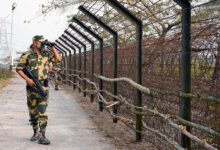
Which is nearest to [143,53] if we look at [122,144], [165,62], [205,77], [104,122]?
[165,62]

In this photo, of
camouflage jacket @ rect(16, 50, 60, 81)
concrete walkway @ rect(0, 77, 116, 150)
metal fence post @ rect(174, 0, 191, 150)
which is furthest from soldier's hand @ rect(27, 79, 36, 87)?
metal fence post @ rect(174, 0, 191, 150)

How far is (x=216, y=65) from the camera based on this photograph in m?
2.79

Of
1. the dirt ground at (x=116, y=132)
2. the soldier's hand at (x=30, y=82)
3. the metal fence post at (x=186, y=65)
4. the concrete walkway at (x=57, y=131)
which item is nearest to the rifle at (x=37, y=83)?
the soldier's hand at (x=30, y=82)

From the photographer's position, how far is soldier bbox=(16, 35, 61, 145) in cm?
506

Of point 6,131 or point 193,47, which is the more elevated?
point 193,47

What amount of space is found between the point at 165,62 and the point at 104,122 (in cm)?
345

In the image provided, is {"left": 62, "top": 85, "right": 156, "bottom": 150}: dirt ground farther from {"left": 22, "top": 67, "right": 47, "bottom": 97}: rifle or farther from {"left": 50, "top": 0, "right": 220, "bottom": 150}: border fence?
{"left": 22, "top": 67, "right": 47, "bottom": 97}: rifle

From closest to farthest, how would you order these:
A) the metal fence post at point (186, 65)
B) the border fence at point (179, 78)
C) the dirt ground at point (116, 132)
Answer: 1. the border fence at point (179, 78)
2. the metal fence post at point (186, 65)
3. the dirt ground at point (116, 132)

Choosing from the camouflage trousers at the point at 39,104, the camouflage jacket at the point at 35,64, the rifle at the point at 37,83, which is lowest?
the camouflage trousers at the point at 39,104

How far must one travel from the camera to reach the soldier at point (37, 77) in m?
5.06

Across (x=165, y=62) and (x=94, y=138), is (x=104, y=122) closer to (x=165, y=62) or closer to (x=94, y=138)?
(x=94, y=138)

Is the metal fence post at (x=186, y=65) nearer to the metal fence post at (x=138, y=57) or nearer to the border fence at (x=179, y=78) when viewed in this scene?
the border fence at (x=179, y=78)

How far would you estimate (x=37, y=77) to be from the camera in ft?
16.6

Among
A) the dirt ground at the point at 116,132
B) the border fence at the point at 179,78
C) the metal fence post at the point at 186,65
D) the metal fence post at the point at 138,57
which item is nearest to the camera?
the border fence at the point at 179,78
